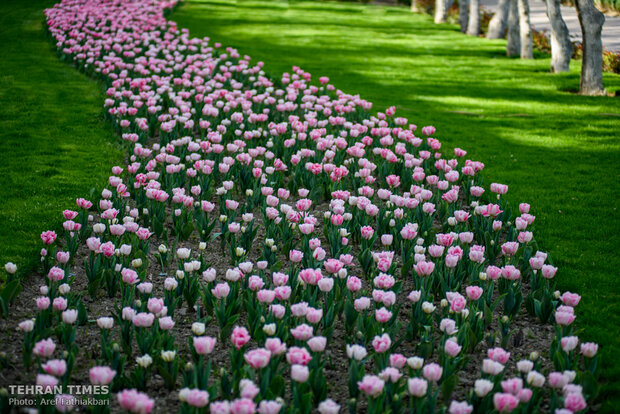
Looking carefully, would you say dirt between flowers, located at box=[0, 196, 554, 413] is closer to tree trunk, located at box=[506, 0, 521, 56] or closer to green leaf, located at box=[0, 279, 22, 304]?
green leaf, located at box=[0, 279, 22, 304]

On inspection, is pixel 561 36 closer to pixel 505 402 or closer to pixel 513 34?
pixel 513 34

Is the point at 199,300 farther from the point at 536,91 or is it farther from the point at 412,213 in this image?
the point at 536,91

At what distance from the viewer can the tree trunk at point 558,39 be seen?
12757 mm

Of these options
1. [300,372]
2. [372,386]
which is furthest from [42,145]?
[372,386]

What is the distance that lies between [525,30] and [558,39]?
2.38 meters

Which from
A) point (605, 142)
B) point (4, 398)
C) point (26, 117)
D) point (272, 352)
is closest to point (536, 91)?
point (605, 142)

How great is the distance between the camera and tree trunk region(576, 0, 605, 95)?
11.2 meters

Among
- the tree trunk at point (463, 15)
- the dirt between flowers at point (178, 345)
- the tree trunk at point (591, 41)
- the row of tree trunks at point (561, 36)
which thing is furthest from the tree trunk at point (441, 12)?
the dirt between flowers at point (178, 345)

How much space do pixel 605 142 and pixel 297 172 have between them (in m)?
5.03

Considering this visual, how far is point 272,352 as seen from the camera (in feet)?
11.1

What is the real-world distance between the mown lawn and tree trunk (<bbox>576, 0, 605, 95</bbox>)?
467 mm

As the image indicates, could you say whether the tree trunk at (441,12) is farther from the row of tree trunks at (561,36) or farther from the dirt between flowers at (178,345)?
the dirt between flowers at (178,345)

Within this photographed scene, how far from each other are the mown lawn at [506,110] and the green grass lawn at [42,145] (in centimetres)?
436

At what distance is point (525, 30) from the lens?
1581 centimetres
